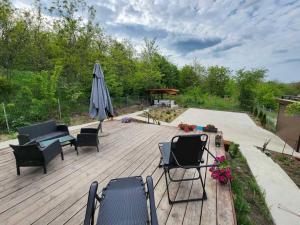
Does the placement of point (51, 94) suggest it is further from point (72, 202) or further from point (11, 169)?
point (72, 202)

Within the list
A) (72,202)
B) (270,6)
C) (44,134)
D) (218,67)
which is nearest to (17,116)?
(44,134)

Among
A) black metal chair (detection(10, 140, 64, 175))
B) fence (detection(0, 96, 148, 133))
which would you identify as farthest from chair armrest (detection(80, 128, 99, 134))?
fence (detection(0, 96, 148, 133))

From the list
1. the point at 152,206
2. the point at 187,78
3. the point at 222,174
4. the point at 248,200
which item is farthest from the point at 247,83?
the point at 152,206

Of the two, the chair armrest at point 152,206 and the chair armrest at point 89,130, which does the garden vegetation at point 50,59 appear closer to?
the chair armrest at point 89,130

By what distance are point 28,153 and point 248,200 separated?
3998mm

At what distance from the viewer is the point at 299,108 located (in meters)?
4.75

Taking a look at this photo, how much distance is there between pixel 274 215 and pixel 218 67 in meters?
27.0

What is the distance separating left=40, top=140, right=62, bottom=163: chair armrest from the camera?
2.72 metres

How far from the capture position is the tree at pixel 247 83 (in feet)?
62.7

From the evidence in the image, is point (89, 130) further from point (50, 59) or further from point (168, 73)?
point (168, 73)

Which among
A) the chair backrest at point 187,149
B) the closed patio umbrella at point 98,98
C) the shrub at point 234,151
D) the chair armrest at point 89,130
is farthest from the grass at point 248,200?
the closed patio umbrella at point 98,98

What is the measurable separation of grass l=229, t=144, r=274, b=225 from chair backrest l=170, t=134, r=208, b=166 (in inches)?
33.1

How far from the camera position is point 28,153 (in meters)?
2.65

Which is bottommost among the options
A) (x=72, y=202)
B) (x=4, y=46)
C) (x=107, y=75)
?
(x=72, y=202)
